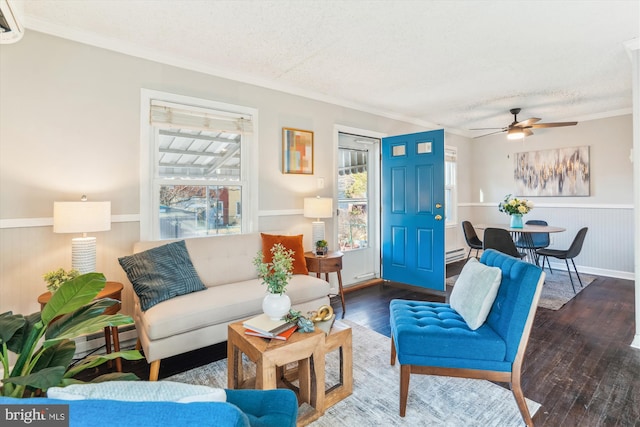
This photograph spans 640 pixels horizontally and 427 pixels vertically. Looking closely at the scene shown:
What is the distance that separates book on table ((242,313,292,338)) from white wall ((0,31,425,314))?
5.01ft

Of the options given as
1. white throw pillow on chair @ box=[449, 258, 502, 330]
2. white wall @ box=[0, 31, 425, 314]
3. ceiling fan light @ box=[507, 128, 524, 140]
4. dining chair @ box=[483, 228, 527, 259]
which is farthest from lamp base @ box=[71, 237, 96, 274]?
ceiling fan light @ box=[507, 128, 524, 140]

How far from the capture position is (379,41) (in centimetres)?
258

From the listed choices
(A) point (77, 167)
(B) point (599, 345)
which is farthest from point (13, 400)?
(B) point (599, 345)

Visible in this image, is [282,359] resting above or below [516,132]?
below

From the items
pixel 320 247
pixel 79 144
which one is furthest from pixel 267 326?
pixel 79 144

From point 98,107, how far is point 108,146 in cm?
32

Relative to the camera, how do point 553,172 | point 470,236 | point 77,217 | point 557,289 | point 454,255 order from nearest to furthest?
1. point 77,217
2. point 557,289
3. point 470,236
4. point 553,172
5. point 454,255

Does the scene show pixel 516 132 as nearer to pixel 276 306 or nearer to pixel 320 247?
pixel 320 247

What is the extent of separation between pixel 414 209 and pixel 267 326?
120 inches

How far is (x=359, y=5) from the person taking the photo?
83.1 inches

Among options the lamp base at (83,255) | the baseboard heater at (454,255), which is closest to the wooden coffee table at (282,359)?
the lamp base at (83,255)

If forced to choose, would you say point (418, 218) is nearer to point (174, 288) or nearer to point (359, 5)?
point (359, 5)

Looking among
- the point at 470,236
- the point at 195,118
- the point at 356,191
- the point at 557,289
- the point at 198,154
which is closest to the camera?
the point at 195,118

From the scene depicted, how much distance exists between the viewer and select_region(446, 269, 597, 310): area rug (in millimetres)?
3577
